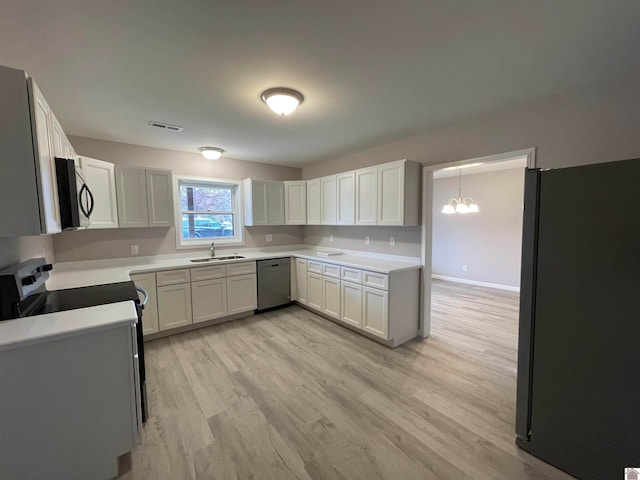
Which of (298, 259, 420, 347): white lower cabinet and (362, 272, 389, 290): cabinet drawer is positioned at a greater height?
(362, 272, 389, 290): cabinet drawer

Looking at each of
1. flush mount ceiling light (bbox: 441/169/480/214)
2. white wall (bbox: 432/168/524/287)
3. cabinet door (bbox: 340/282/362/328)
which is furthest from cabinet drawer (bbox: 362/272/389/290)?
white wall (bbox: 432/168/524/287)

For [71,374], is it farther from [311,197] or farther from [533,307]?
[311,197]

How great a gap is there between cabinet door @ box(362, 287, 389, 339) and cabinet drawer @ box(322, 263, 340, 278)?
507 mm

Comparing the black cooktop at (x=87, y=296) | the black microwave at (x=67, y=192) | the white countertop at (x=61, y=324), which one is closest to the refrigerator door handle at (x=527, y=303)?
the white countertop at (x=61, y=324)

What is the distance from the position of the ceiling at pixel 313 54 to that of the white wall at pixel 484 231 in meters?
3.75

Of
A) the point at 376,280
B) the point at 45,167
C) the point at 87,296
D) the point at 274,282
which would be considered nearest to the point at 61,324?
the point at 87,296

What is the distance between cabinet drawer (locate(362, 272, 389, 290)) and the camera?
3.03 m

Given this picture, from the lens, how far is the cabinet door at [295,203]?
4.76m

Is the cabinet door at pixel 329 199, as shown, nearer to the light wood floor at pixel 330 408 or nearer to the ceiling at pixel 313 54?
the ceiling at pixel 313 54

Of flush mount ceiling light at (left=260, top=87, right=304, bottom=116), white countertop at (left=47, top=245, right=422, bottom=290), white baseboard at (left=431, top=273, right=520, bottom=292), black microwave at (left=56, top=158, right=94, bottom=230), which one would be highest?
flush mount ceiling light at (left=260, top=87, right=304, bottom=116)

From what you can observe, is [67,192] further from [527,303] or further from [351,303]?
[527,303]

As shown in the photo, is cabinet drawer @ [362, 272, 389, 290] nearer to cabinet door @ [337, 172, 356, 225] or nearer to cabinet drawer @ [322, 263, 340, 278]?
cabinet drawer @ [322, 263, 340, 278]

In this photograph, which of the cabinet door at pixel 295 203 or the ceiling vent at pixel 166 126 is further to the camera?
the cabinet door at pixel 295 203

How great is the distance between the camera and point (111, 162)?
3.44 meters
